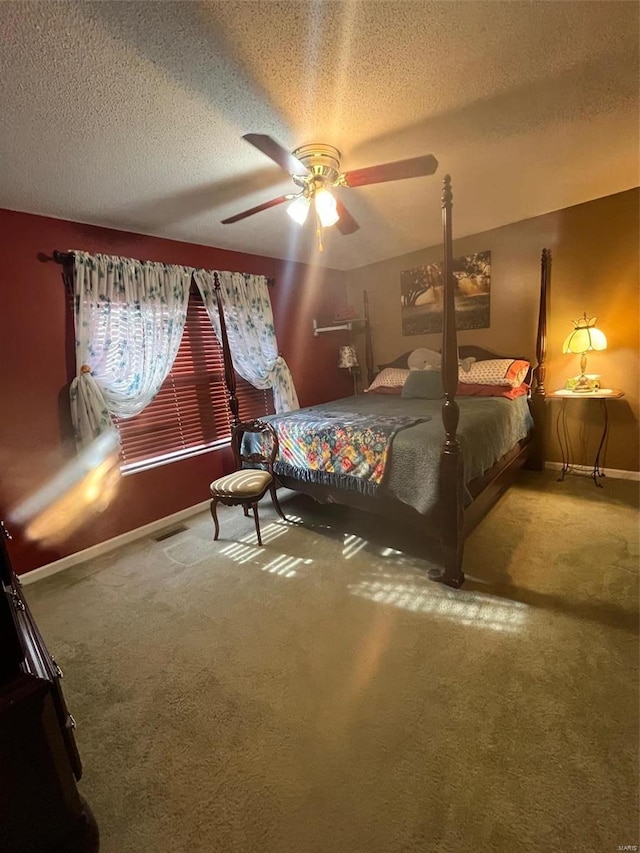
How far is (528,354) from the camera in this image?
382 cm

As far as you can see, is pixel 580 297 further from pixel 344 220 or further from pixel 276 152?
pixel 276 152

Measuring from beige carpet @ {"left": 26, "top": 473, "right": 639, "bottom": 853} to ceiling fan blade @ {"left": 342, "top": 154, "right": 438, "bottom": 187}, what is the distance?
2088 millimetres

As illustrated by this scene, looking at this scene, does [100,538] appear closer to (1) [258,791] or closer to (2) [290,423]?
(2) [290,423]

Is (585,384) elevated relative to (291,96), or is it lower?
lower

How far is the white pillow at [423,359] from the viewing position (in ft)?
14.2

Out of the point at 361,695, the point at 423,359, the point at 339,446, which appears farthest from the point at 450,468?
the point at 423,359

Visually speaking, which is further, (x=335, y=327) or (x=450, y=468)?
(x=335, y=327)

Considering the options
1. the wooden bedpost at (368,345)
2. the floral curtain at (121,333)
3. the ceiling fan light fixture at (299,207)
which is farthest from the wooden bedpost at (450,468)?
the wooden bedpost at (368,345)

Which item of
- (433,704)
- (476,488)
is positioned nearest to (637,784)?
(433,704)

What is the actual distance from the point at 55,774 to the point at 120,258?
3082mm

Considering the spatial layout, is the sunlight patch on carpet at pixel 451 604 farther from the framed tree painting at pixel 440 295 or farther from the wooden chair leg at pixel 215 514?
the framed tree painting at pixel 440 295

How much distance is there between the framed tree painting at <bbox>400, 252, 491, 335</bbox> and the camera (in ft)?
13.0

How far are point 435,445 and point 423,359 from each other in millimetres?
2468

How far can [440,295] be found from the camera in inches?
170
